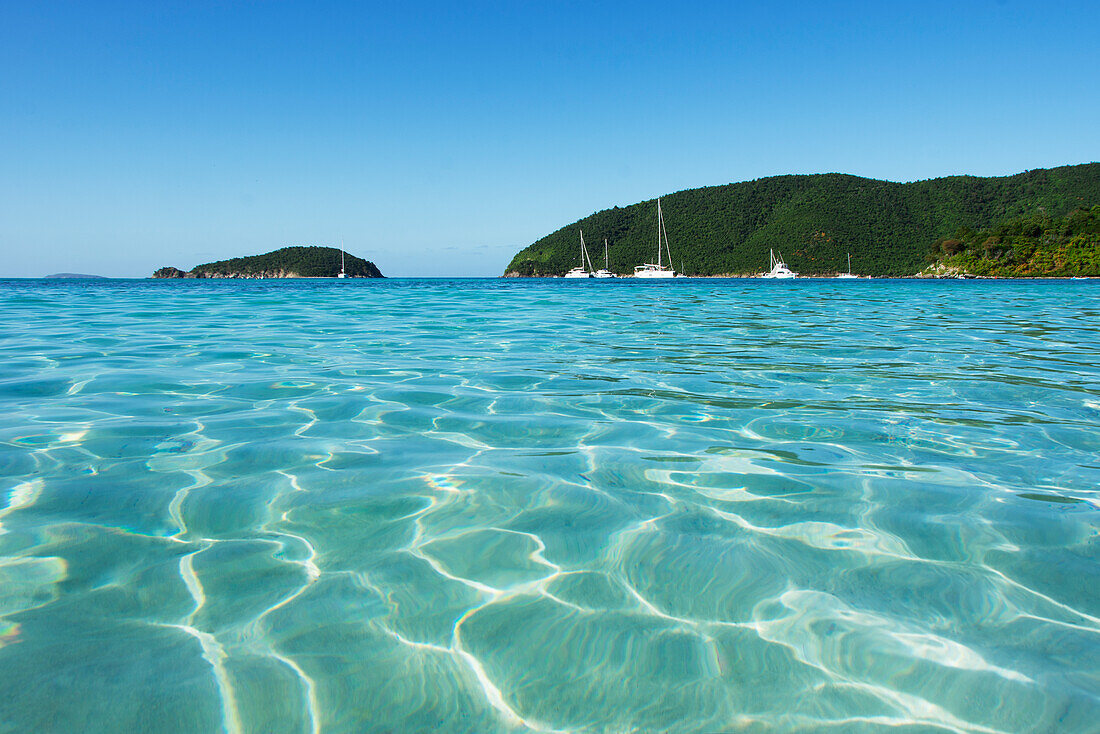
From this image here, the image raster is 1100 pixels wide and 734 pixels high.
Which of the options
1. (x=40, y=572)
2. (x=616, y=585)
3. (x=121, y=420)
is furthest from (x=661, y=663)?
(x=121, y=420)

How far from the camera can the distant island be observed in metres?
115

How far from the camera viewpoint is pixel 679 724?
52.3 inches

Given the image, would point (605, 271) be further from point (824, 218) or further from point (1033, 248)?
point (1033, 248)

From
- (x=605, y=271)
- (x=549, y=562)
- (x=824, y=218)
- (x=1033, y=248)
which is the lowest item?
(x=549, y=562)

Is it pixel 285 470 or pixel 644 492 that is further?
pixel 285 470

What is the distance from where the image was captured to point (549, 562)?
79.6 inches

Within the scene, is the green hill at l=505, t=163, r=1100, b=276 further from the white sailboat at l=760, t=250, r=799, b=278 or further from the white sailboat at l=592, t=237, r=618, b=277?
the white sailboat at l=592, t=237, r=618, b=277

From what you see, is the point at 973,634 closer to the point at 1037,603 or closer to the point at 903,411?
the point at 1037,603

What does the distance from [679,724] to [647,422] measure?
251 centimetres

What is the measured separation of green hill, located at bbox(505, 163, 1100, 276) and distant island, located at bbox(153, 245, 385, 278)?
125ft

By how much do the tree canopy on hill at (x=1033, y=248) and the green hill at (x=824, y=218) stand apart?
51.7 feet

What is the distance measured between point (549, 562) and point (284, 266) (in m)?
128

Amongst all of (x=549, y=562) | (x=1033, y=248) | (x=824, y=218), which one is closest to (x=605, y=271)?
(x=824, y=218)

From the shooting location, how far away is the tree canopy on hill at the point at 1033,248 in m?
57.2
